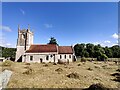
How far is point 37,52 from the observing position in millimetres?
45312

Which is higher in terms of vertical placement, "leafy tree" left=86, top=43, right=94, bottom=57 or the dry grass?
"leafy tree" left=86, top=43, right=94, bottom=57

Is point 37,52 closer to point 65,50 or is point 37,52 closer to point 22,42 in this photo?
point 22,42

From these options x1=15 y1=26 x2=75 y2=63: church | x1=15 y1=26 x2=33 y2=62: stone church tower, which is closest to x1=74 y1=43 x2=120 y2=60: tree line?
x1=15 y1=26 x2=75 y2=63: church

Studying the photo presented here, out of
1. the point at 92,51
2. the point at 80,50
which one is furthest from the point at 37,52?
the point at 80,50

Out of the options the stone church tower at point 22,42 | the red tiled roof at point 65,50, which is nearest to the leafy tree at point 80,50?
the red tiled roof at point 65,50

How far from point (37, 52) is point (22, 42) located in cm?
680

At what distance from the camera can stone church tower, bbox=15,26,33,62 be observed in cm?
4653

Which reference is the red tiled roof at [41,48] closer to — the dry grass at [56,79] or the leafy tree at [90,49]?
the dry grass at [56,79]

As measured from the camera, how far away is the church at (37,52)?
4497 cm

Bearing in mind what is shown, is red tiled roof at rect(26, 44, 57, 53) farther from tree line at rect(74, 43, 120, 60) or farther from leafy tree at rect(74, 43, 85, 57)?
leafy tree at rect(74, 43, 85, 57)

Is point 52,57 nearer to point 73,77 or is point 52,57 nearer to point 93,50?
point 73,77

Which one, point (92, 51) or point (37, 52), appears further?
point (92, 51)

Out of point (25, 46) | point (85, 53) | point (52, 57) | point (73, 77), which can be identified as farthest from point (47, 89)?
point (85, 53)

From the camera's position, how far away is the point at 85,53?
267ft
